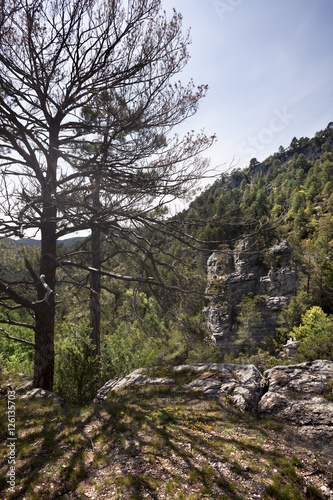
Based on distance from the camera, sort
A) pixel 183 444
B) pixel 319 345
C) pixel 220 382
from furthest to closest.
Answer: pixel 319 345
pixel 220 382
pixel 183 444

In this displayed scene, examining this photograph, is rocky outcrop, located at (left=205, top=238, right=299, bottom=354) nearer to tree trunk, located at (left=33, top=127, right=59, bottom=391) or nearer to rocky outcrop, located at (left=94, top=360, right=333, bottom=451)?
rocky outcrop, located at (left=94, top=360, right=333, bottom=451)

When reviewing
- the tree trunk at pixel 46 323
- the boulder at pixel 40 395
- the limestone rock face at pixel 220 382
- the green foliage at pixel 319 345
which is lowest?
the green foliage at pixel 319 345

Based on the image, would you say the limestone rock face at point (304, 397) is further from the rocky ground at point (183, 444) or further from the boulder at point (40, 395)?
the boulder at point (40, 395)

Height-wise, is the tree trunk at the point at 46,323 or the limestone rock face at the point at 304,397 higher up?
the tree trunk at the point at 46,323

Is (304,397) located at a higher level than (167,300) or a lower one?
lower

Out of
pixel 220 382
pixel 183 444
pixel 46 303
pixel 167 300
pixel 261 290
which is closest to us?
pixel 183 444

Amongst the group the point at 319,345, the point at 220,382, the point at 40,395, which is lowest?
the point at 319,345

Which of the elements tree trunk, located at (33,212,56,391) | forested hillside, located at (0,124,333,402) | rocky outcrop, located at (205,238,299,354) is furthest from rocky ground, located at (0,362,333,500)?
rocky outcrop, located at (205,238,299,354)

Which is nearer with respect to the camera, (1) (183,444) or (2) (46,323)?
(1) (183,444)

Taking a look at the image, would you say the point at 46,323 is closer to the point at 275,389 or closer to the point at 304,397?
the point at 275,389

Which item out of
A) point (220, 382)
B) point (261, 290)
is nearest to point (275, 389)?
point (220, 382)

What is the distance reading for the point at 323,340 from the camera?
1770 centimetres

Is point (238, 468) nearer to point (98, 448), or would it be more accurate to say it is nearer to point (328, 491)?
point (328, 491)

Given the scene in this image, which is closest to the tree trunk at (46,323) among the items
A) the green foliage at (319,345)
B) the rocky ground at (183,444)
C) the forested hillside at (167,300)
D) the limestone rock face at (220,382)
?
the forested hillside at (167,300)
